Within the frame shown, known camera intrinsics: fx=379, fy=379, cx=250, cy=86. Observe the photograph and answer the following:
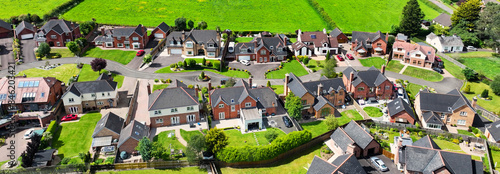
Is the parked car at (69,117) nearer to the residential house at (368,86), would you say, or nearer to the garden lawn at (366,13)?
the residential house at (368,86)

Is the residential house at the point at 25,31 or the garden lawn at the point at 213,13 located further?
the garden lawn at the point at 213,13

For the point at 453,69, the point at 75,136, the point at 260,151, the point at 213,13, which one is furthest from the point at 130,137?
the point at 213,13

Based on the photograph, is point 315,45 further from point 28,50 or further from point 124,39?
point 28,50

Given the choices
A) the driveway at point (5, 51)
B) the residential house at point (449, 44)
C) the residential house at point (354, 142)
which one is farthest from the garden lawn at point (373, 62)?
the driveway at point (5, 51)

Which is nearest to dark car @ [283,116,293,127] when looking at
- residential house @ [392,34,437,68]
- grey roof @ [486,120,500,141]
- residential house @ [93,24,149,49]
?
grey roof @ [486,120,500,141]

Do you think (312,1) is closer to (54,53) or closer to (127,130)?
(54,53)

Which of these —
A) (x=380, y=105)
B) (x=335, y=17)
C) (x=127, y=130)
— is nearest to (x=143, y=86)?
(x=127, y=130)
